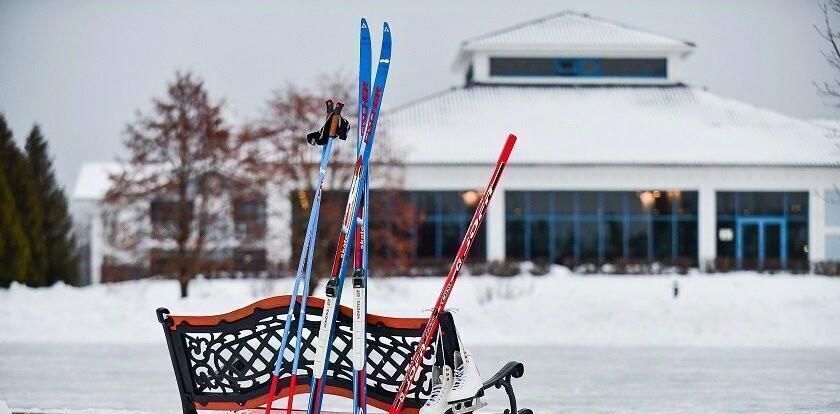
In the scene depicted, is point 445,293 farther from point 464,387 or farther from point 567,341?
point 567,341

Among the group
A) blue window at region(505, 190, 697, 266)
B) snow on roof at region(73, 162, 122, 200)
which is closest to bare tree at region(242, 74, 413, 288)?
blue window at region(505, 190, 697, 266)

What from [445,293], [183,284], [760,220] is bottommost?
[183,284]

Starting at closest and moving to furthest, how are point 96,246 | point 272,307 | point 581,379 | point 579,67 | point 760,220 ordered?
point 272,307 → point 581,379 → point 760,220 → point 96,246 → point 579,67

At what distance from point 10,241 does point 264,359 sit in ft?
83.5

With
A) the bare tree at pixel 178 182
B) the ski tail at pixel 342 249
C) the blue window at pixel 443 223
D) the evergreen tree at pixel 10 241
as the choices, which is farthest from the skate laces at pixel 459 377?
the blue window at pixel 443 223

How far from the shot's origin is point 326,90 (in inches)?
1153

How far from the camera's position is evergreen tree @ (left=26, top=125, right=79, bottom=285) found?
3384 centimetres

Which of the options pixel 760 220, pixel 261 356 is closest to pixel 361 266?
pixel 261 356

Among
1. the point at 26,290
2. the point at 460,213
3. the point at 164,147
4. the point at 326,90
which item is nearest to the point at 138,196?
the point at 164,147

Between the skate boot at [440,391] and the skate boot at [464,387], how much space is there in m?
0.04

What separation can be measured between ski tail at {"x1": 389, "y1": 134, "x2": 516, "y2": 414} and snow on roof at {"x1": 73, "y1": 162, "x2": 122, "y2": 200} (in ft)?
137

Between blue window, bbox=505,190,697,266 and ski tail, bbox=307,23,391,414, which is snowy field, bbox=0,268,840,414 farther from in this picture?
blue window, bbox=505,190,697,266

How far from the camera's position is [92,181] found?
51.7 m

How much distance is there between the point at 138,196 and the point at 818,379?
1985 cm
